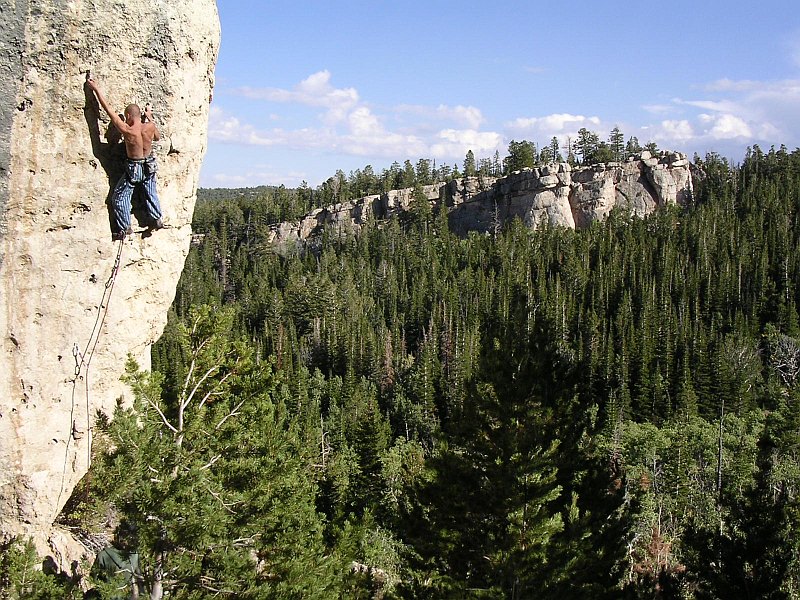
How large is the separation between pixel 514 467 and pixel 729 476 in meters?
35.1

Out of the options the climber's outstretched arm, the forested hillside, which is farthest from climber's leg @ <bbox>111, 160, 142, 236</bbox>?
the forested hillside

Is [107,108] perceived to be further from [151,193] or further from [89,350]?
[89,350]

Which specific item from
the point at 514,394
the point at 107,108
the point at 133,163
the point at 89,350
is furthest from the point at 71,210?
the point at 514,394

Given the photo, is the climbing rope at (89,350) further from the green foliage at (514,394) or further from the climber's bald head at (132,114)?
the climber's bald head at (132,114)

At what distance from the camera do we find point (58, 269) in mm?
7801

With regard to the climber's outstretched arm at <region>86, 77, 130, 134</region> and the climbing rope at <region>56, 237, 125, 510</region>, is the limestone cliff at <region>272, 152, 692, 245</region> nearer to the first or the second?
the climbing rope at <region>56, 237, 125, 510</region>

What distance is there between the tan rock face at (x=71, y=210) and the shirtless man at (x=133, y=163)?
0.12 m

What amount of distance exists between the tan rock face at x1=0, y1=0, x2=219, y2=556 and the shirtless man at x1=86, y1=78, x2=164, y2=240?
116 mm

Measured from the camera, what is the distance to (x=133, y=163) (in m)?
7.98

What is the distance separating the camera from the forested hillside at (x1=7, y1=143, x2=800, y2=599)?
10673mm

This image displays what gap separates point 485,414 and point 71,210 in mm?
9452

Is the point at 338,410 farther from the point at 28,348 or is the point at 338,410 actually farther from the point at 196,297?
the point at 28,348

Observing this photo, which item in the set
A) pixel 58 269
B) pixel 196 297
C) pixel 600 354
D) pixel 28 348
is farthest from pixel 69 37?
pixel 196 297

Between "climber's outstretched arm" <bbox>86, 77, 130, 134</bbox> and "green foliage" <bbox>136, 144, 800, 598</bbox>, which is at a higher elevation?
"climber's outstretched arm" <bbox>86, 77, 130, 134</bbox>
